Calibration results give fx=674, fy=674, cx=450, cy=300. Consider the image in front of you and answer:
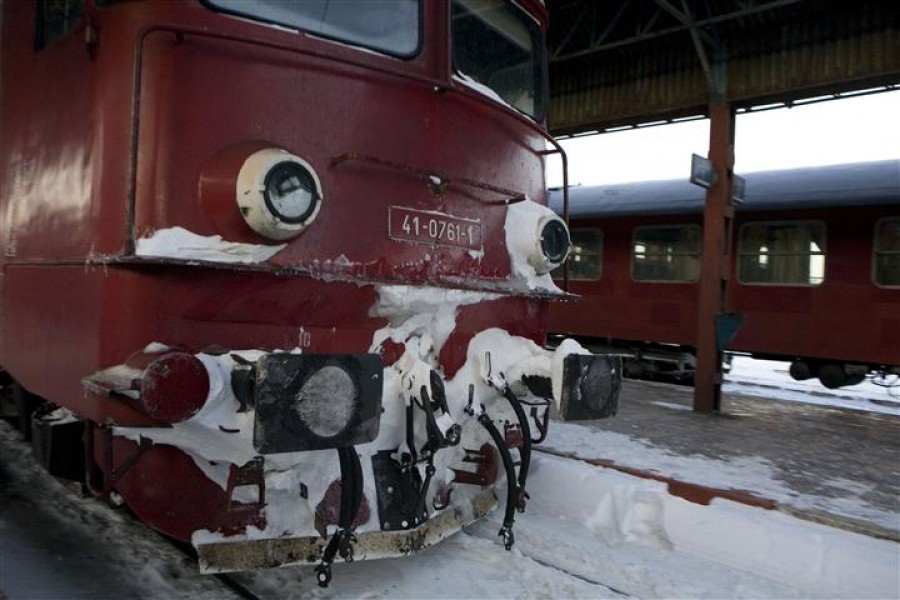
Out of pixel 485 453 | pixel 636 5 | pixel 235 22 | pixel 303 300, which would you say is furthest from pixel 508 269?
pixel 636 5

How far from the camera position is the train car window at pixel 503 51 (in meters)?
3.26

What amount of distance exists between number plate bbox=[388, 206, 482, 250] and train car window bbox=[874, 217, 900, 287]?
7301 millimetres

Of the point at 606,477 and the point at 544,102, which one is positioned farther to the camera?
the point at 606,477

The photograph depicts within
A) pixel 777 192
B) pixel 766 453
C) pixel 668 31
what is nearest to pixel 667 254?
pixel 777 192

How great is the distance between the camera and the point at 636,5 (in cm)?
791

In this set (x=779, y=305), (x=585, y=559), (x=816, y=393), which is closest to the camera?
(x=585, y=559)

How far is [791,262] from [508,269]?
7131 mm

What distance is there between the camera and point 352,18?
2705mm

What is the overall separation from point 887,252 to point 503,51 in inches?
274

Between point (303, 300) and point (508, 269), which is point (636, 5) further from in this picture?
point (303, 300)

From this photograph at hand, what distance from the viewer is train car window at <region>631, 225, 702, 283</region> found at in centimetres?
975

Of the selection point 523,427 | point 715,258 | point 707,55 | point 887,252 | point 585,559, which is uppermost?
point 707,55

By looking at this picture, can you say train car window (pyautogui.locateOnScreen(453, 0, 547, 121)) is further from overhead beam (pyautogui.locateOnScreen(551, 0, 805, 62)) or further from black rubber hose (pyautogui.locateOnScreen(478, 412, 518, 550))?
overhead beam (pyautogui.locateOnScreen(551, 0, 805, 62))

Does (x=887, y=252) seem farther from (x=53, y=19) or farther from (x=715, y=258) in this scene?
(x=53, y=19)
